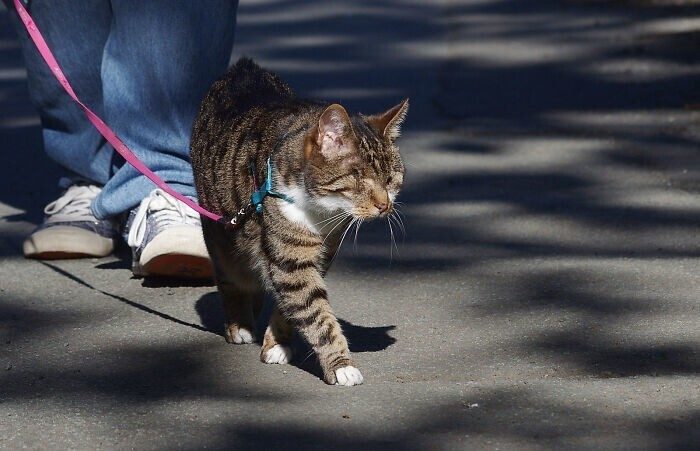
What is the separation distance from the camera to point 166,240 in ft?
14.3

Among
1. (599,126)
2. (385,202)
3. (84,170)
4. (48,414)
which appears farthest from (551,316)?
(599,126)

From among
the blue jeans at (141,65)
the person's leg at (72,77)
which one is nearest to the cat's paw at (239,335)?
the blue jeans at (141,65)

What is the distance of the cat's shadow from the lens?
384cm

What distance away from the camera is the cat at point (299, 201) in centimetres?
358

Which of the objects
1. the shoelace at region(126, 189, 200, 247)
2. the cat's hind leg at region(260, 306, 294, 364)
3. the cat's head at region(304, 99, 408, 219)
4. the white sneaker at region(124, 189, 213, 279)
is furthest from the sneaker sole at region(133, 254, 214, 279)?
the cat's head at region(304, 99, 408, 219)

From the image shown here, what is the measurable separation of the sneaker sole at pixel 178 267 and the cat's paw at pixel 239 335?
A: 1.47 feet

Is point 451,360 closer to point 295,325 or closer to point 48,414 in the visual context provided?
point 295,325

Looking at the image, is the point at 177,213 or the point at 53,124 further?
the point at 53,124

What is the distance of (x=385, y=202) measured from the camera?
11.8ft

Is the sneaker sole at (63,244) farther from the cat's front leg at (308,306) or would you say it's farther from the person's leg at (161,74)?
the cat's front leg at (308,306)

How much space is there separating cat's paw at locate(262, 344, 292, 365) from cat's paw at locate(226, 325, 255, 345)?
0.72 ft

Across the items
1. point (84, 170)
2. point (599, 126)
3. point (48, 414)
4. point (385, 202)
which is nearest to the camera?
point (48, 414)

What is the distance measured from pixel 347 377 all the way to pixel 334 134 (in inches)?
26.3

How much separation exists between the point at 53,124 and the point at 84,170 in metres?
0.23
